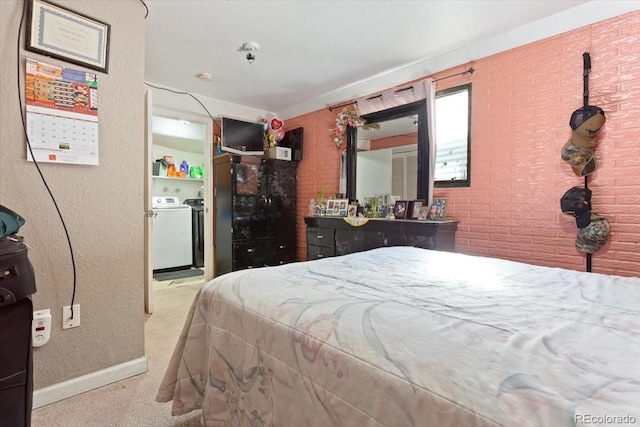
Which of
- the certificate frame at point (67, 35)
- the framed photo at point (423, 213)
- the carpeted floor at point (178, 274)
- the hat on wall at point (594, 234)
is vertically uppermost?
the certificate frame at point (67, 35)

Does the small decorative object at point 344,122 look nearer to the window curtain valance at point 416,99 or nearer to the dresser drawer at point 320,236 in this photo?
the window curtain valance at point 416,99

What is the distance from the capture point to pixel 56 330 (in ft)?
5.24

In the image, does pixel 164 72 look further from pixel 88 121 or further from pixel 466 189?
pixel 466 189

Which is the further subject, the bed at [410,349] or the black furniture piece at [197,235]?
the black furniture piece at [197,235]

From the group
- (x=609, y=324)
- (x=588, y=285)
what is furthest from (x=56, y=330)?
(x=588, y=285)

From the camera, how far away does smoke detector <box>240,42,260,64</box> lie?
2681mm

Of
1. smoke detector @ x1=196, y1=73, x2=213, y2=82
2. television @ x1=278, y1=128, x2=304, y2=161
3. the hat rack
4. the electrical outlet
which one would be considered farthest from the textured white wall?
the hat rack

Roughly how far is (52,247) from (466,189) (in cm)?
292

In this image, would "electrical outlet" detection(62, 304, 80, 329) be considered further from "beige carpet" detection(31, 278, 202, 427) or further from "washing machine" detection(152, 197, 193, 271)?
"washing machine" detection(152, 197, 193, 271)

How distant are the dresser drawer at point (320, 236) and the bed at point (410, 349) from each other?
2.06m

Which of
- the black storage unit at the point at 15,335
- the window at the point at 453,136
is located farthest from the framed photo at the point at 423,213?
the black storage unit at the point at 15,335

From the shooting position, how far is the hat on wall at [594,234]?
2.08 metres

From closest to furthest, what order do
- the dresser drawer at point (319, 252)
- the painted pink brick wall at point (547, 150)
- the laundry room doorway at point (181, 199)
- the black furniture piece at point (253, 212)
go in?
the painted pink brick wall at point (547, 150), the dresser drawer at point (319, 252), the black furniture piece at point (253, 212), the laundry room doorway at point (181, 199)

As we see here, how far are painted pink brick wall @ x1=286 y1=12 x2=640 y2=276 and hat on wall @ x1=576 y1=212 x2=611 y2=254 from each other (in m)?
0.05
